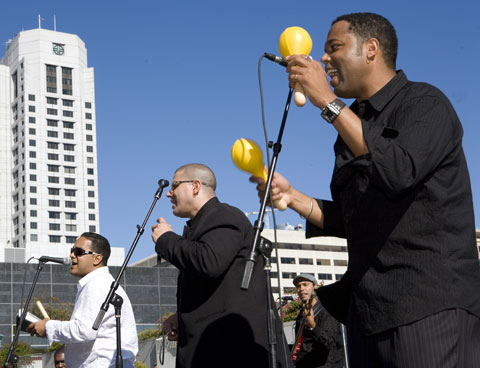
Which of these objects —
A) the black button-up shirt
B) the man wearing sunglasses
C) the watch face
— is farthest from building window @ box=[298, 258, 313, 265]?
the black button-up shirt

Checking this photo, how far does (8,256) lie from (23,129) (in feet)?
104

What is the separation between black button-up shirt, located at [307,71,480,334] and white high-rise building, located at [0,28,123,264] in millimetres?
127993

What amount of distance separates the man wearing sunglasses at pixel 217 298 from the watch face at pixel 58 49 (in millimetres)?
129567

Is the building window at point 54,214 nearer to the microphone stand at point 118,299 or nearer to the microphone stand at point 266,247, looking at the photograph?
the microphone stand at point 118,299

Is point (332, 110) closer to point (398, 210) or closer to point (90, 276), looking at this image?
point (398, 210)

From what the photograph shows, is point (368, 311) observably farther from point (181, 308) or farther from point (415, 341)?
point (181, 308)

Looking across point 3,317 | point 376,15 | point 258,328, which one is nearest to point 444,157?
point 376,15

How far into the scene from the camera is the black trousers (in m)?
2.46

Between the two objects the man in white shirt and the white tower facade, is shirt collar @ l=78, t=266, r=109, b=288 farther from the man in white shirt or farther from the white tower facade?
the white tower facade

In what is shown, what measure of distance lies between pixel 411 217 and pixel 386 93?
534 mm

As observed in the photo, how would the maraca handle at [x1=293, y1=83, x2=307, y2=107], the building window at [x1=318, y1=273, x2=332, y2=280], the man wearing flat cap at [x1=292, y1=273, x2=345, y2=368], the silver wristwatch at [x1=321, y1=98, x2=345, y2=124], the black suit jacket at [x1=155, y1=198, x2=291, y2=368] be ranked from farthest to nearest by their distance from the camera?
the building window at [x1=318, y1=273, x2=332, y2=280], the man wearing flat cap at [x1=292, y1=273, x2=345, y2=368], the black suit jacket at [x1=155, y1=198, x2=291, y2=368], the maraca handle at [x1=293, y1=83, x2=307, y2=107], the silver wristwatch at [x1=321, y1=98, x2=345, y2=124]

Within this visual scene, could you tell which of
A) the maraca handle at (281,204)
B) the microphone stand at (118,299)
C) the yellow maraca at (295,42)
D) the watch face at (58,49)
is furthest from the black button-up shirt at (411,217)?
the watch face at (58,49)

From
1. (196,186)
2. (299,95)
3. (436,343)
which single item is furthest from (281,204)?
(196,186)

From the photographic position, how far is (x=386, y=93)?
2.83 metres
